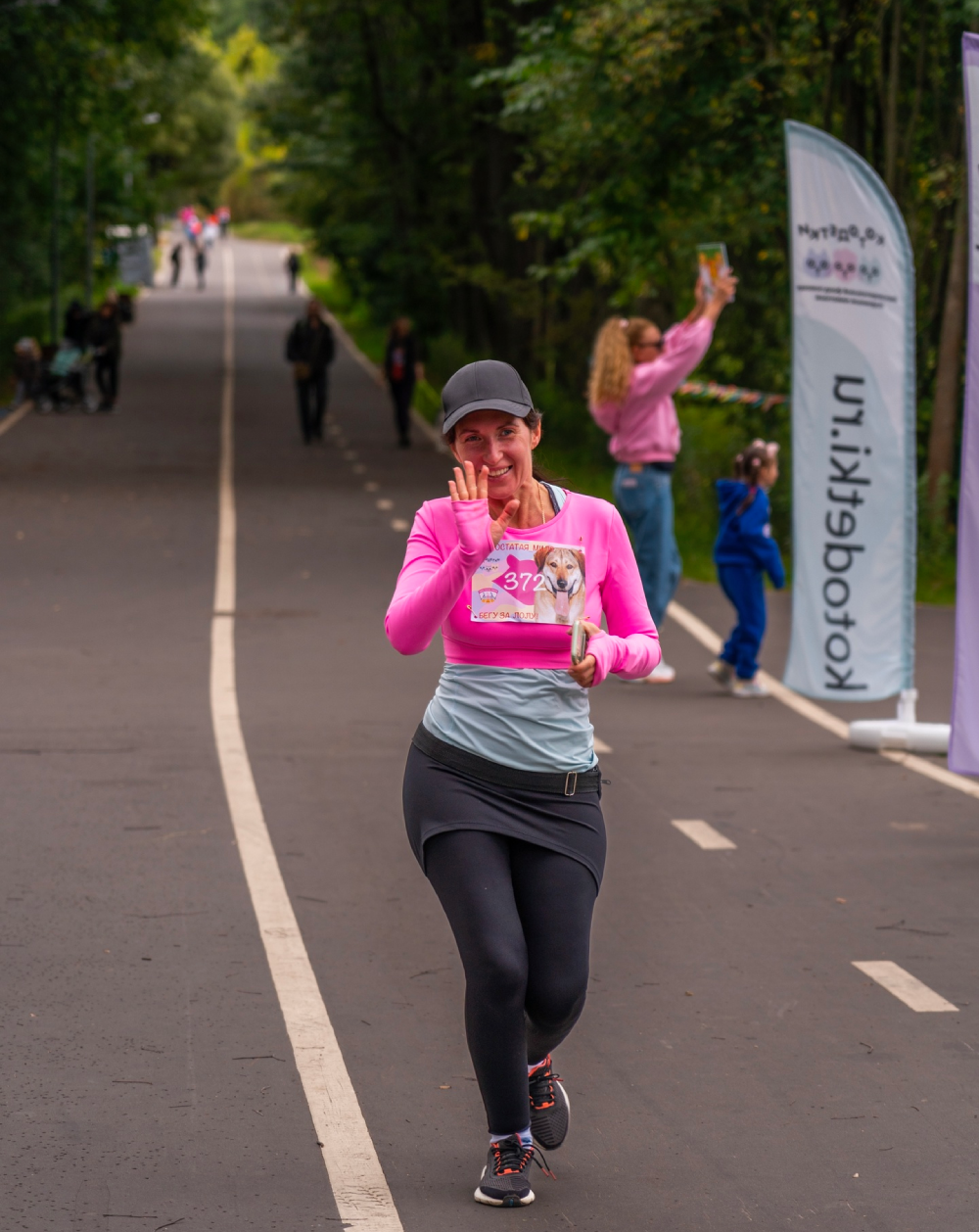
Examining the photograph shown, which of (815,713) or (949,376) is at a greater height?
(949,376)

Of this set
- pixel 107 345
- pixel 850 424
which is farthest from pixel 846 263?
pixel 107 345

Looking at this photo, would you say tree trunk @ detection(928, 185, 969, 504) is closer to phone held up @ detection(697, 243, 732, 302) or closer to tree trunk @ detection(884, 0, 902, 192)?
tree trunk @ detection(884, 0, 902, 192)

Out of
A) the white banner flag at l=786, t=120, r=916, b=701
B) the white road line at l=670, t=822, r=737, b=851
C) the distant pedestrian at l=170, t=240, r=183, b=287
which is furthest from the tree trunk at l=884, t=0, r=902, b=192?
the distant pedestrian at l=170, t=240, r=183, b=287

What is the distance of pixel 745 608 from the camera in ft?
38.2

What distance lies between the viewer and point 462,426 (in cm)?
435

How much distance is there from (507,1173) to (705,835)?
13.3ft

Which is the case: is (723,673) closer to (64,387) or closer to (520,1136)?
(520,1136)

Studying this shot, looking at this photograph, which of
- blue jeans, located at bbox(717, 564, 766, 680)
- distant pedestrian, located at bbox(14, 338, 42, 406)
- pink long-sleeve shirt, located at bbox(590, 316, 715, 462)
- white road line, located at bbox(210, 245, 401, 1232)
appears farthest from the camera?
distant pedestrian, located at bbox(14, 338, 42, 406)

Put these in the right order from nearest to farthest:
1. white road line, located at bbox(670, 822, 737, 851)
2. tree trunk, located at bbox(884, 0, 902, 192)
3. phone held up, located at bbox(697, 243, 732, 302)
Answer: white road line, located at bbox(670, 822, 737, 851)
phone held up, located at bbox(697, 243, 732, 302)
tree trunk, located at bbox(884, 0, 902, 192)

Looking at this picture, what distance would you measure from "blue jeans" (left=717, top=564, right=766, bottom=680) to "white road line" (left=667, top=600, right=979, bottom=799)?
295 millimetres

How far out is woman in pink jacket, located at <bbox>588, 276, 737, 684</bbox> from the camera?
36.4 ft

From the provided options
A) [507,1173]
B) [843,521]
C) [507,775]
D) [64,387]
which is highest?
[64,387]

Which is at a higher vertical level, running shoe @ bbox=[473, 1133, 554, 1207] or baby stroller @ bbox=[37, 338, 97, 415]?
baby stroller @ bbox=[37, 338, 97, 415]

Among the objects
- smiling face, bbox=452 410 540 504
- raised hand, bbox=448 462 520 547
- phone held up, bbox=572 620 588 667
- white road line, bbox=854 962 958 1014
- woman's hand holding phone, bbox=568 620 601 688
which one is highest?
smiling face, bbox=452 410 540 504
